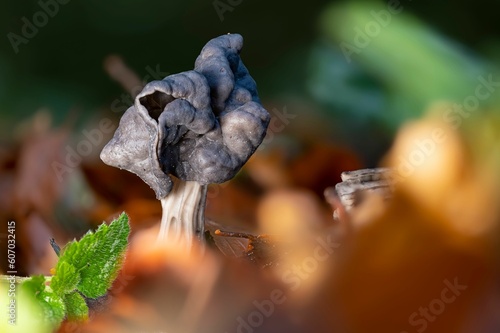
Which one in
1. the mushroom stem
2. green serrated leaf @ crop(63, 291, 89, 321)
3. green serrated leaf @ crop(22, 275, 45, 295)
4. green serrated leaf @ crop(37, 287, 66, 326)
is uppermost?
green serrated leaf @ crop(22, 275, 45, 295)

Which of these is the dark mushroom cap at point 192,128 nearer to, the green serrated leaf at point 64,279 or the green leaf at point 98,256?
the green leaf at point 98,256

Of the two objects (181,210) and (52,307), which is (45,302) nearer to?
(52,307)

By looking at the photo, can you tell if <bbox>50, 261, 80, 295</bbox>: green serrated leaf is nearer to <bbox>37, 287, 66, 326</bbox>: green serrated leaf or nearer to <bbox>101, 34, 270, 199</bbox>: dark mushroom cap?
<bbox>37, 287, 66, 326</bbox>: green serrated leaf

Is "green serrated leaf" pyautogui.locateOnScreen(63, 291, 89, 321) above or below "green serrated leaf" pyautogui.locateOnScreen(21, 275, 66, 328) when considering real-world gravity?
below

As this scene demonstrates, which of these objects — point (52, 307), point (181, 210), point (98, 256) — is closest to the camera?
point (52, 307)

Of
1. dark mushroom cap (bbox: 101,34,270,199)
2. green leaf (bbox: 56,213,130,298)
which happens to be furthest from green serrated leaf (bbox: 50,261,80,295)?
dark mushroom cap (bbox: 101,34,270,199)

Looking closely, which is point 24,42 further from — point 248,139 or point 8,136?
point 248,139

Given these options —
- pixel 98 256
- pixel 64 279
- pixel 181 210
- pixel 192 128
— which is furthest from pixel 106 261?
pixel 192 128
